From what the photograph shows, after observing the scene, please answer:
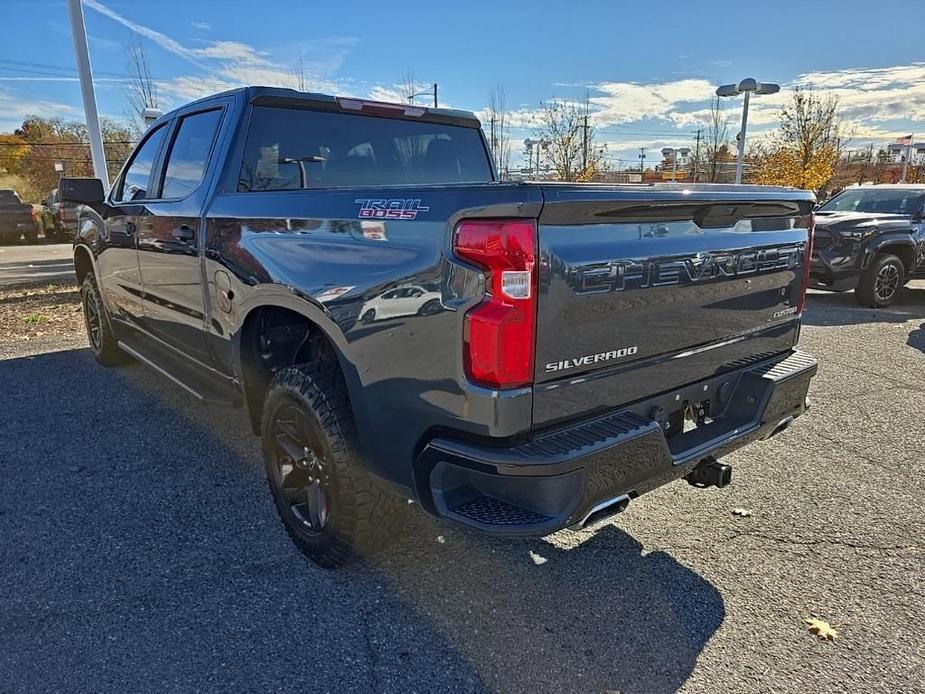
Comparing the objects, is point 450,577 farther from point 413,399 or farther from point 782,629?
point 782,629

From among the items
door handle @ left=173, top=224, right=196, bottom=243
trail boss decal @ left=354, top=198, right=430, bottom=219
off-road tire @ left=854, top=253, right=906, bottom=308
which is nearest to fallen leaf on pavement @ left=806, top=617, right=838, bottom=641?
trail boss decal @ left=354, top=198, right=430, bottom=219

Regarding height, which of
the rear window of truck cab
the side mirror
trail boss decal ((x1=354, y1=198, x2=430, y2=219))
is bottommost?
trail boss decal ((x1=354, y1=198, x2=430, y2=219))

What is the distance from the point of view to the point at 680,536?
294 centimetres

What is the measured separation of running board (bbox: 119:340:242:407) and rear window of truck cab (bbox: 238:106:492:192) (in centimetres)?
113

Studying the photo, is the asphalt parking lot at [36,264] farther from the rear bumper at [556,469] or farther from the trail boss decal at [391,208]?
the rear bumper at [556,469]

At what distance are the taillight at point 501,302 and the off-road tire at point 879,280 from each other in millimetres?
8672

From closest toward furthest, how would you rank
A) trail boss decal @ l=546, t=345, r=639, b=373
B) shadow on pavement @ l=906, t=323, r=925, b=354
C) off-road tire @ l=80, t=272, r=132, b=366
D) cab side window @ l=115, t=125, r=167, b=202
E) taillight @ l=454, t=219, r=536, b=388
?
taillight @ l=454, t=219, r=536, b=388 → trail boss decal @ l=546, t=345, r=639, b=373 → cab side window @ l=115, t=125, r=167, b=202 → off-road tire @ l=80, t=272, r=132, b=366 → shadow on pavement @ l=906, t=323, r=925, b=354

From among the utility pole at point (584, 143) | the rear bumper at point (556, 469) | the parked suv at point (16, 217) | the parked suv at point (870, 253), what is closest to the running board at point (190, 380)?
the rear bumper at point (556, 469)

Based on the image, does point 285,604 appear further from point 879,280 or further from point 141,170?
point 879,280

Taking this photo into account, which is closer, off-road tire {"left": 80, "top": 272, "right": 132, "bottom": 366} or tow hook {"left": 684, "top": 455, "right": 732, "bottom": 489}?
tow hook {"left": 684, "top": 455, "right": 732, "bottom": 489}

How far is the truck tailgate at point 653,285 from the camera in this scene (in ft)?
6.23

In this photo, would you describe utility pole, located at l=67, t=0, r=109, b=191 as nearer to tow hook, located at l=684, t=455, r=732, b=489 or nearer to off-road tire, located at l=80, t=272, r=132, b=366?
off-road tire, located at l=80, t=272, r=132, b=366

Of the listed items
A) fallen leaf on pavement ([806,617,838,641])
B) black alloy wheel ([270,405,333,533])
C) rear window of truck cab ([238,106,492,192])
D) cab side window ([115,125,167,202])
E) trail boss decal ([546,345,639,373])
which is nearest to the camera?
trail boss decal ([546,345,639,373])

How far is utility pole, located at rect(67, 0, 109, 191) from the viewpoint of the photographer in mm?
9398
